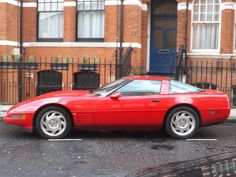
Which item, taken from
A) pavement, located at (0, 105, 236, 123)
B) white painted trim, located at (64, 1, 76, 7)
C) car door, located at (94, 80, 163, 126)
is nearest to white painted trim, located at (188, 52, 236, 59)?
pavement, located at (0, 105, 236, 123)

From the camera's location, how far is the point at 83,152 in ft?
24.8

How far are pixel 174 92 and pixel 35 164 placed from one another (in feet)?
11.7

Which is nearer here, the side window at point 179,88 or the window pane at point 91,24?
the side window at point 179,88

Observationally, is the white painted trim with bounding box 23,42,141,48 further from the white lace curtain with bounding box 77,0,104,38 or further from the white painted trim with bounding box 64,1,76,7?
the white painted trim with bounding box 64,1,76,7

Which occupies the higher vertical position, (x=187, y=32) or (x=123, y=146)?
(x=187, y=32)

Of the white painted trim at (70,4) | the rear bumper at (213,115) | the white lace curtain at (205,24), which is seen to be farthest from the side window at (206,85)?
the rear bumper at (213,115)

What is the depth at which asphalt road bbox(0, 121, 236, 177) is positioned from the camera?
6373 millimetres

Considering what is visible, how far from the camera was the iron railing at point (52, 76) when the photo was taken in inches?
620

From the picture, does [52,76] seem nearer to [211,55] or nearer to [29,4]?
[29,4]

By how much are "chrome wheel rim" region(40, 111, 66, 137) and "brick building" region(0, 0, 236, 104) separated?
7632mm

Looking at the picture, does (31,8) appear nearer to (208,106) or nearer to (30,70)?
(30,70)

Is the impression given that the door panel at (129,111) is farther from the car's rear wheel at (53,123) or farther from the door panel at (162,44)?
the door panel at (162,44)

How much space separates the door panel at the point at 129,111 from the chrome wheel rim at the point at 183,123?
321mm

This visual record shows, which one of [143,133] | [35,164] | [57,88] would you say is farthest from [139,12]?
[35,164]
